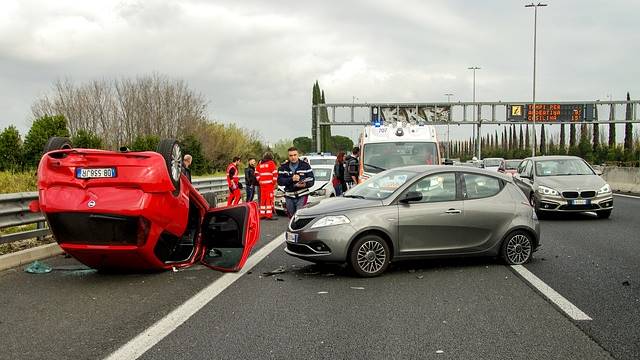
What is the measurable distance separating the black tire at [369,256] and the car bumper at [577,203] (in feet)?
28.4

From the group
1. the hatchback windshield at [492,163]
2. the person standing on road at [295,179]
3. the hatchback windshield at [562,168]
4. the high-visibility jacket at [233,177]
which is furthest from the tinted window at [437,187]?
the hatchback windshield at [492,163]

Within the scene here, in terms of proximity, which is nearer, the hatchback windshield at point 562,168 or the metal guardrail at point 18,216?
the metal guardrail at point 18,216

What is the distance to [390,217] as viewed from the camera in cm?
841

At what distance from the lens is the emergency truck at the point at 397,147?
15.6 metres

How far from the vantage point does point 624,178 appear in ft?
98.2

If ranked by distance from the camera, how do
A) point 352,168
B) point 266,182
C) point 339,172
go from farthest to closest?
point 339,172, point 266,182, point 352,168

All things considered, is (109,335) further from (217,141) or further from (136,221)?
(217,141)

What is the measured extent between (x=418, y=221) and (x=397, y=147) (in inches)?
295

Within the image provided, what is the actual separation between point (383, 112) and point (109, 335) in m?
51.5

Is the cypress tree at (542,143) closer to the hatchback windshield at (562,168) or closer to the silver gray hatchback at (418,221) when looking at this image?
the hatchback windshield at (562,168)

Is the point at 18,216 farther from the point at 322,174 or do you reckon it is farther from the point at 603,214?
the point at 603,214

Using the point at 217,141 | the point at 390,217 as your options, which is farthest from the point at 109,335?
the point at 217,141

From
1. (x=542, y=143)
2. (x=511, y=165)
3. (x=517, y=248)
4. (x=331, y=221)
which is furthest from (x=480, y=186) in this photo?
(x=542, y=143)

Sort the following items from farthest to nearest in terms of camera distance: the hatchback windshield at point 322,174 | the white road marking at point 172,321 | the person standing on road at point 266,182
Result: 1. the hatchback windshield at point 322,174
2. the person standing on road at point 266,182
3. the white road marking at point 172,321
